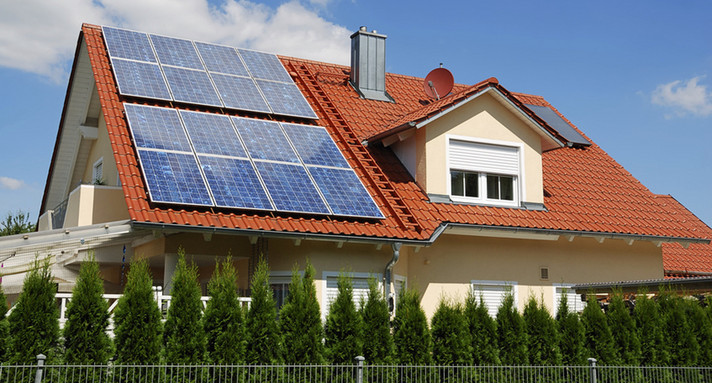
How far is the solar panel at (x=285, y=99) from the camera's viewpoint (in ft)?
63.3

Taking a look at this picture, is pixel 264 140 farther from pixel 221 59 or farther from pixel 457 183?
pixel 221 59

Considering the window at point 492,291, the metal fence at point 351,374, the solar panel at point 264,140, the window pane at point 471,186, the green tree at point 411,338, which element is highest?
the solar panel at point 264,140

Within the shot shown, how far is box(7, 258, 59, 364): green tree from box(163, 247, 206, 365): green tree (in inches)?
66.6

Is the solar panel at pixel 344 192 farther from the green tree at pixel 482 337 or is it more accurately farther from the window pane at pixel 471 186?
the window pane at pixel 471 186

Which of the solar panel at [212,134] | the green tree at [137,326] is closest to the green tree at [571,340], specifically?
the solar panel at [212,134]

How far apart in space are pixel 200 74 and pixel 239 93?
1.33m

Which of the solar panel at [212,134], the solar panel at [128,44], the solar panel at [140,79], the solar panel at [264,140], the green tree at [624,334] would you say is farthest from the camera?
the solar panel at [128,44]

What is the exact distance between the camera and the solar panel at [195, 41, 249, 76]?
2080cm

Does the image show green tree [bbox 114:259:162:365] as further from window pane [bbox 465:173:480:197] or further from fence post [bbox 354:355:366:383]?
window pane [bbox 465:173:480:197]

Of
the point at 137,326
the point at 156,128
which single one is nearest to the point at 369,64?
the point at 156,128

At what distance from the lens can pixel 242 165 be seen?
16.1 metres

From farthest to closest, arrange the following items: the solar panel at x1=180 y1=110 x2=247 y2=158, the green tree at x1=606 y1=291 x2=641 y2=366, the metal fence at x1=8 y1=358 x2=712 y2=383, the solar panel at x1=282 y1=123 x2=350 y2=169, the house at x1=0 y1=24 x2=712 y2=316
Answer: the solar panel at x1=282 y1=123 x2=350 y2=169, the solar panel at x1=180 y1=110 x2=247 y2=158, the green tree at x1=606 y1=291 x2=641 y2=366, the house at x1=0 y1=24 x2=712 y2=316, the metal fence at x1=8 y1=358 x2=712 y2=383

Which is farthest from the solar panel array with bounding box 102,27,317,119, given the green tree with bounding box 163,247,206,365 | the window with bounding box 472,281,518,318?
the green tree with bounding box 163,247,206,365

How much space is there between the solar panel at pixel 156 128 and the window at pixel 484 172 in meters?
6.74
